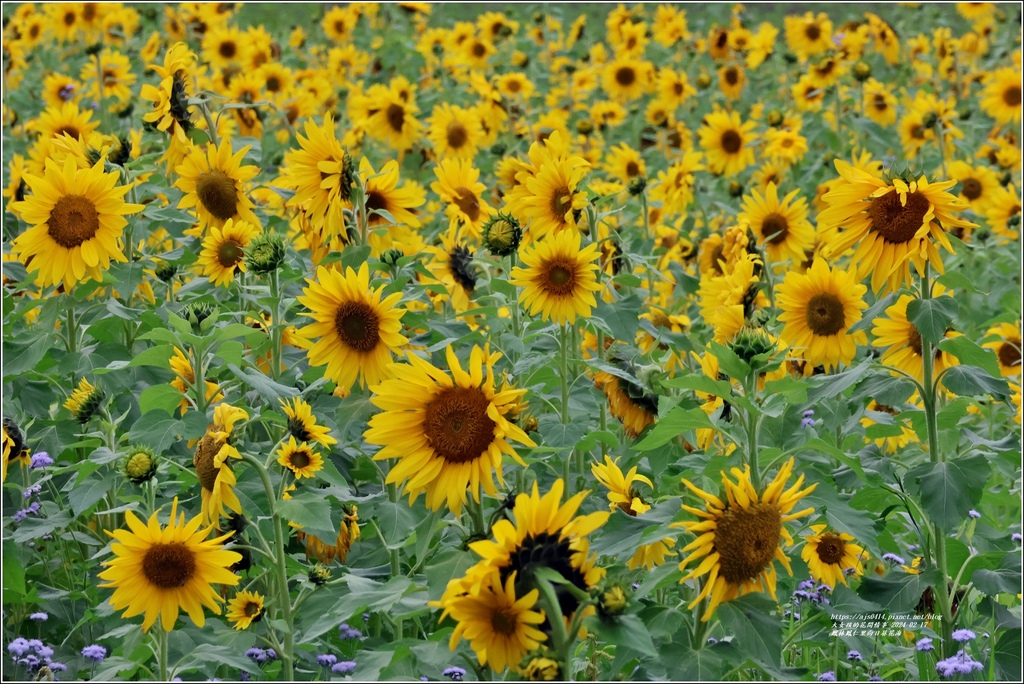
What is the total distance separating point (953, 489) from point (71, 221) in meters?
1.99

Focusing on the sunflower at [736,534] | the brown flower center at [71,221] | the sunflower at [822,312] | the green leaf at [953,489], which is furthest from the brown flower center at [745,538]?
the brown flower center at [71,221]

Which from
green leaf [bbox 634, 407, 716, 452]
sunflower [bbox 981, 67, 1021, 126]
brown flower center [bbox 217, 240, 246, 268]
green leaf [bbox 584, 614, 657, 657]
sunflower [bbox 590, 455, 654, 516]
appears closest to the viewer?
green leaf [bbox 584, 614, 657, 657]

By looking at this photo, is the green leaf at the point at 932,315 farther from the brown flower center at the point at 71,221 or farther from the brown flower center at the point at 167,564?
the brown flower center at the point at 71,221

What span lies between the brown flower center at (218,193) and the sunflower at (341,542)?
3.44ft

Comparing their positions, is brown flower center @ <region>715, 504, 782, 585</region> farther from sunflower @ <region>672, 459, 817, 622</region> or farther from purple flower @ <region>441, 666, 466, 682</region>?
purple flower @ <region>441, 666, 466, 682</region>

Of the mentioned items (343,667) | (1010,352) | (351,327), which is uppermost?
(1010,352)

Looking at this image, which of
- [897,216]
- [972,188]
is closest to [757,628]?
[897,216]

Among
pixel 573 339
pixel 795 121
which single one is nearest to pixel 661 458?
pixel 573 339

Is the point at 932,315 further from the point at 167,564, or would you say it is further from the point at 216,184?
the point at 216,184

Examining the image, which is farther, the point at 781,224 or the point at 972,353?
the point at 781,224

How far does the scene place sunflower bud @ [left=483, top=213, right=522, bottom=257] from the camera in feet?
8.80

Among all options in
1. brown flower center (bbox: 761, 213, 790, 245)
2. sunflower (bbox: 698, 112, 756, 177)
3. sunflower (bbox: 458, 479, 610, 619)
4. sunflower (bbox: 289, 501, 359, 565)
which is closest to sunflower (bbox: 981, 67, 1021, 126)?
sunflower (bbox: 698, 112, 756, 177)

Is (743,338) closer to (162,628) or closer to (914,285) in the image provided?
(914,285)

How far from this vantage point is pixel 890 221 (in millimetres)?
2375
